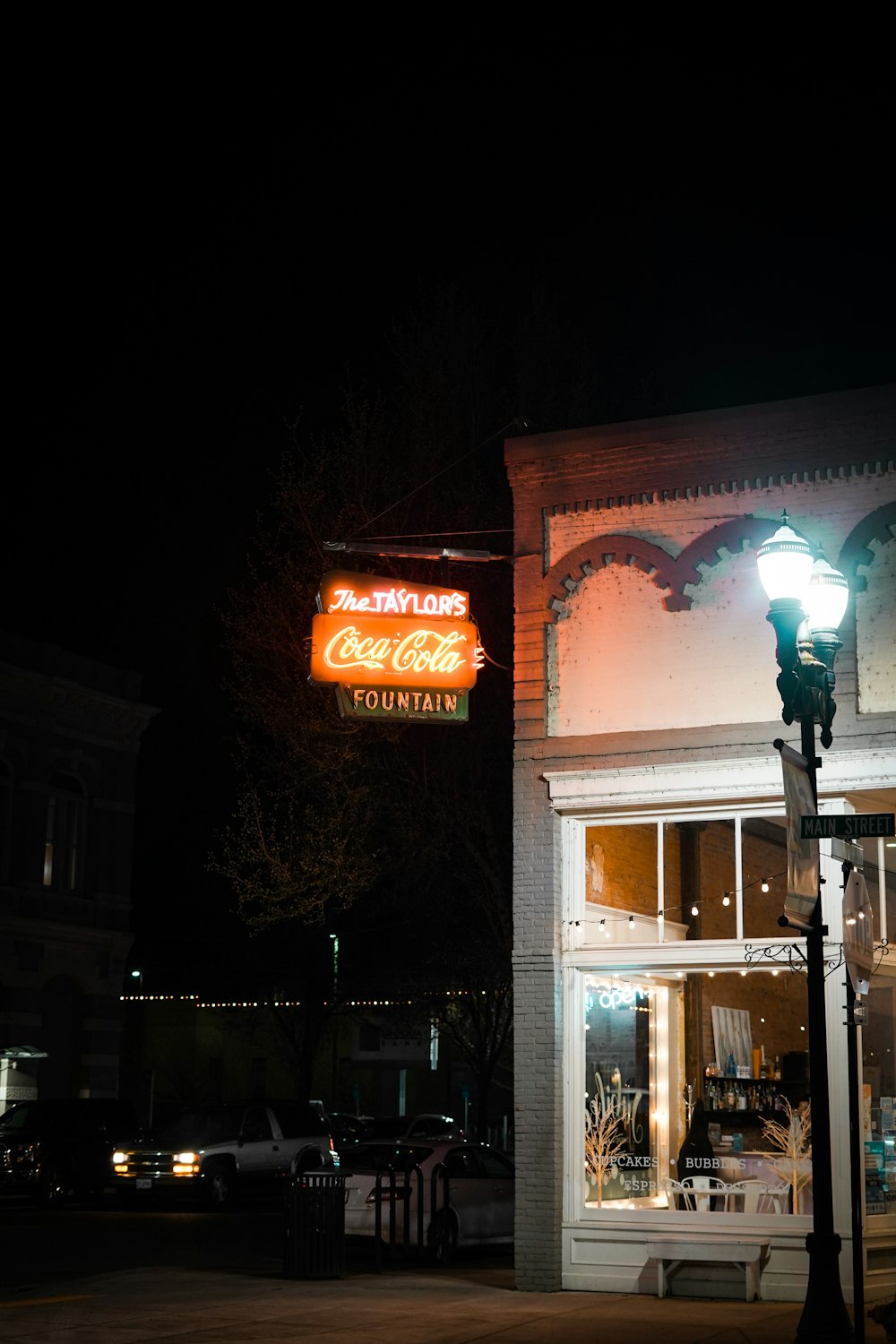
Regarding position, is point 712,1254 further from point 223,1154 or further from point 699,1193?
→ point 223,1154

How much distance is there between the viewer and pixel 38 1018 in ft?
129

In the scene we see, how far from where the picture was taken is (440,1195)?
19516 mm

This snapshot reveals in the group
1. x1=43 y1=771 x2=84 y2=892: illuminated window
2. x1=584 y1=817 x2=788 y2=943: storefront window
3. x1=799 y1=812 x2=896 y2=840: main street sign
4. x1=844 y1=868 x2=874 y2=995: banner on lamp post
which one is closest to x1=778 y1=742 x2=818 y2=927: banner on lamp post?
x1=799 y1=812 x2=896 y2=840: main street sign

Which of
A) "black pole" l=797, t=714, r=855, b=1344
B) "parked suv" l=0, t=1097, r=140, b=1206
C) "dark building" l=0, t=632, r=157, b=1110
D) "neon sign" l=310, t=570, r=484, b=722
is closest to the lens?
"black pole" l=797, t=714, r=855, b=1344

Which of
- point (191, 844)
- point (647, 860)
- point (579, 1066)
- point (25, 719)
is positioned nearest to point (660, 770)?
point (647, 860)

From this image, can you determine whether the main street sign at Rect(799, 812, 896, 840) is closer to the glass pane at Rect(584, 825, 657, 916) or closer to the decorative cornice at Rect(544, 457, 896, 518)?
the glass pane at Rect(584, 825, 657, 916)

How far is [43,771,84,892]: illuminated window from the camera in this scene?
133ft

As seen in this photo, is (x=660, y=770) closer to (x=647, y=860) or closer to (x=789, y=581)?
(x=647, y=860)

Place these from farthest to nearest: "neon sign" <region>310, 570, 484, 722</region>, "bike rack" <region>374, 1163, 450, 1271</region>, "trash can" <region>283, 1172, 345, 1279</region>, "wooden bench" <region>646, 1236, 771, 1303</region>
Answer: "bike rack" <region>374, 1163, 450, 1271</region>
"neon sign" <region>310, 570, 484, 722</region>
"trash can" <region>283, 1172, 345, 1279</region>
"wooden bench" <region>646, 1236, 771, 1303</region>

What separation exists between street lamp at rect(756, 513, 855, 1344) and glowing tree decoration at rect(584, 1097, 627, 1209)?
409 cm

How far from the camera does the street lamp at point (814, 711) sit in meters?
10.3

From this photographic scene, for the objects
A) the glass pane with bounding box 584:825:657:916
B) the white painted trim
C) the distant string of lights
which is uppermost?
the white painted trim

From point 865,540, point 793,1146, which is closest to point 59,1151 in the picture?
point 793,1146

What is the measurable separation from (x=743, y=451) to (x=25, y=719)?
2709 cm
